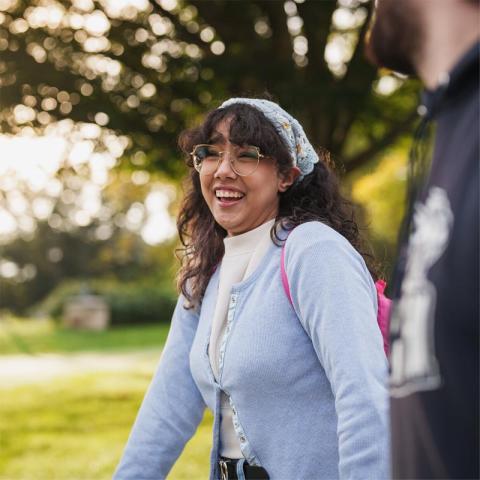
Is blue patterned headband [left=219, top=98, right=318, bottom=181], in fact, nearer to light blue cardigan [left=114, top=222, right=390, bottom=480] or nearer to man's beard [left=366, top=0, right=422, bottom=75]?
light blue cardigan [left=114, top=222, right=390, bottom=480]

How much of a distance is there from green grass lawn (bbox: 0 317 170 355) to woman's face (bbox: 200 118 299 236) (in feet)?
70.0

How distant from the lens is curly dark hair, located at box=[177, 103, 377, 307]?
2666 millimetres

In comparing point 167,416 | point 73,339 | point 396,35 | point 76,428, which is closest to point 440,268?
point 396,35

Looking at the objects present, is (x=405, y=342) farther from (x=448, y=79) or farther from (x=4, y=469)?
(x=4, y=469)

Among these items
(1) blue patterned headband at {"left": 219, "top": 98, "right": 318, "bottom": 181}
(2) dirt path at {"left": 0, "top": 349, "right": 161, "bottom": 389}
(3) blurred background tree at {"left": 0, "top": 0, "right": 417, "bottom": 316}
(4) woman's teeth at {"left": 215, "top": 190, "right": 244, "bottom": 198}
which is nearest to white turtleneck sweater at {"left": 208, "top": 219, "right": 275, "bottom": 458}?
(4) woman's teeth at {"left": 215, "top": 190, "right": 244, "bottom": 198}

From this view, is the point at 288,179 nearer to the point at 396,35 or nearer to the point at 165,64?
the point at 396,35

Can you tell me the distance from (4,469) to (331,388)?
6.51m

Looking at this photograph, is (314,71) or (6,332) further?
(6,332)

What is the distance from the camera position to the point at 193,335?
285 centimetres

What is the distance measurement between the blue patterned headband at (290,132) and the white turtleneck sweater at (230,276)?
0.76ft

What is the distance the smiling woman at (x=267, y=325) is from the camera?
80.4 inches

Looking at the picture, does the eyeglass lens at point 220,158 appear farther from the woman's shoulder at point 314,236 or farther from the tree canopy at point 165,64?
the tree canopy at point 165,64

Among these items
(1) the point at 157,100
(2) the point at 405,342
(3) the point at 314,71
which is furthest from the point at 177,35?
(2) the point at 405,342

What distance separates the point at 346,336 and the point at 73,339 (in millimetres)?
25917
